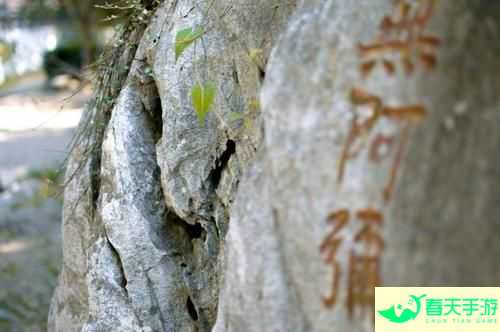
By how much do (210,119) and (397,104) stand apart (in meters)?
1.49

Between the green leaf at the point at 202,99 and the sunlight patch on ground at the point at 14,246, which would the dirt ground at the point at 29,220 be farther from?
the green leaf at the point at 202,99

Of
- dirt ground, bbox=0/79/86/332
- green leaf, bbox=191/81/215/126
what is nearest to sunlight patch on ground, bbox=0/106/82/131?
dirt ground, bbox=0/79/86/332

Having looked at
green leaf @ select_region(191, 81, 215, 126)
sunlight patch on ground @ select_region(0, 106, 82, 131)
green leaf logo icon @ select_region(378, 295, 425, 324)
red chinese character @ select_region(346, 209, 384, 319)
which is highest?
sunlight patch on ground @ select_region(0, 106, 82, 131)

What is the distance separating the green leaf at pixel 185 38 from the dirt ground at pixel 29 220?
0.74 meters

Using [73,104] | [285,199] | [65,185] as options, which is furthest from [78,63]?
[285,199]

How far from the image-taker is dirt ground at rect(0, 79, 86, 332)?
5.82 meters

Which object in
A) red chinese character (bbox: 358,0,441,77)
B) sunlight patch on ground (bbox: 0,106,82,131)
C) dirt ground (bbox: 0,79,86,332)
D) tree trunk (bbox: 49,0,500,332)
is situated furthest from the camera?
sunlight patch on ground (bbox: 0,106,82,131)

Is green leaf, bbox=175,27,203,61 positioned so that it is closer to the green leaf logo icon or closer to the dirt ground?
the dirt ground

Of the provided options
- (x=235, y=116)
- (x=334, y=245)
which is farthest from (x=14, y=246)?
(x=334, y=245)

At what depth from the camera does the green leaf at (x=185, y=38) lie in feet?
10.2

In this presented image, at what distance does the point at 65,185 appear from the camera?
12.4ft

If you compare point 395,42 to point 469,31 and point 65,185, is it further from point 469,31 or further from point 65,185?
point 65,185

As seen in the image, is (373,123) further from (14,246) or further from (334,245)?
(14,246)

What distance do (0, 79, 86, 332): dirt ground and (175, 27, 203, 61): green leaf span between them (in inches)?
28.9
